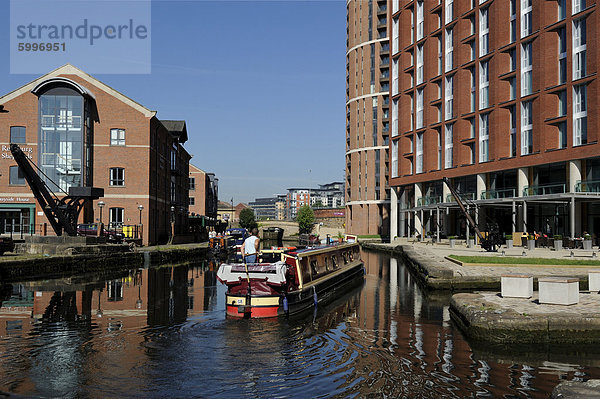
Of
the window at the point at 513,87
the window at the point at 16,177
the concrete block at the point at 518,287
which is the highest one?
the window at the point at 513,87

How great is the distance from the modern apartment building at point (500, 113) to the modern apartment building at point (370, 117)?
18.9 metres

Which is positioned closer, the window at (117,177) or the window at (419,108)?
the window at (117,177)

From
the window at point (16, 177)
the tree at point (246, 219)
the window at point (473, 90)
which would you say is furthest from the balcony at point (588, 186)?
the tree at point (246, 219)

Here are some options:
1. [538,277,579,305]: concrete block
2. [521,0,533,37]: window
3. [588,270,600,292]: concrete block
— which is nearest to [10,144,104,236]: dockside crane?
[538,277,579,305]: concrete block

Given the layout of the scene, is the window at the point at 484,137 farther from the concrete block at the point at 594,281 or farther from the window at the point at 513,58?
the concrete block at the point at 594,281

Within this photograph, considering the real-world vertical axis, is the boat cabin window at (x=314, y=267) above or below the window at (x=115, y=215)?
below

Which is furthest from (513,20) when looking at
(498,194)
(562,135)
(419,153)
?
(419,153)

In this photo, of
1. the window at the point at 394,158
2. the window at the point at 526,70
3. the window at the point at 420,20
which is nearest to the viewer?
the window at the point at 526,70

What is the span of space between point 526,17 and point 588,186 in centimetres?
1643

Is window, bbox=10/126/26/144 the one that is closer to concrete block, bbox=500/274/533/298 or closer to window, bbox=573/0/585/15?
concrete block, bbox=500/274/533/298

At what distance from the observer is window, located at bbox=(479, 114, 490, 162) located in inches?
1994

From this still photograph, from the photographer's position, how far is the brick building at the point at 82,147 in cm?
4381

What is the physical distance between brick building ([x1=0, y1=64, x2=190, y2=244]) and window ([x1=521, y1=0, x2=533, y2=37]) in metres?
32.3

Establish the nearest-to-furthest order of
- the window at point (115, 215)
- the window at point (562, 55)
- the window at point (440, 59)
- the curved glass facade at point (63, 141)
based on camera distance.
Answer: the window at point (562, 55) < the curved glass facade at point (63, 141) < the window at point (115, 215) < the window at point (440, 59)
